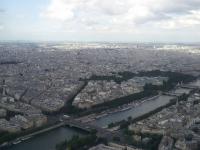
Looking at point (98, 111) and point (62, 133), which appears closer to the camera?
point (62, 133)

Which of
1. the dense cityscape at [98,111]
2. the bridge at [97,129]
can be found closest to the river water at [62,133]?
the dense cityscape at [98,111]

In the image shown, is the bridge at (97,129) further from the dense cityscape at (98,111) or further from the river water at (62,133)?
the river water at (62,133)

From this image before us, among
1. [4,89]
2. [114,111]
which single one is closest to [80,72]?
[4,89]

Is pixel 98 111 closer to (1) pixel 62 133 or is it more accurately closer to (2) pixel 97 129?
(2) pixel 97 129

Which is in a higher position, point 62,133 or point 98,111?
point 98,111

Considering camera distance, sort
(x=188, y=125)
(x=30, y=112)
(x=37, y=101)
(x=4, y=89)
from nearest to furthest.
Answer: (x=188, y=125) < (x=30, y=112) < (x=37, y=101) < (x=4, y=89)

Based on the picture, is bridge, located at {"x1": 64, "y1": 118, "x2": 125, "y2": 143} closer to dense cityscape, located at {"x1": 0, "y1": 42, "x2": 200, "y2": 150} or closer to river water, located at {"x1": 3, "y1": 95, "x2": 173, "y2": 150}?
dense cityscape, located at {"x1": 0, "y1": 42, "x2": 200, "y2": 150}

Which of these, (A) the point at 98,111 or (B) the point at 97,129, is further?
(A) the point at 98,111

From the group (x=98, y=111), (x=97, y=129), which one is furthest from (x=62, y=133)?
(x=98, y=111)

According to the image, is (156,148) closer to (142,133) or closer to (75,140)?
(142,133)
